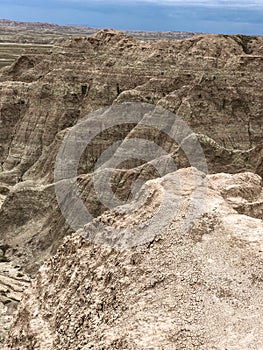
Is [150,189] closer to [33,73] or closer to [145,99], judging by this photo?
[145,99]

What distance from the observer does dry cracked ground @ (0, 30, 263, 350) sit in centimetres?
1348

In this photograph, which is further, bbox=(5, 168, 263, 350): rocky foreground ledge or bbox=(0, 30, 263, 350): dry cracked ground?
bbox=(0, 30, 263, 350): dry cracked ground

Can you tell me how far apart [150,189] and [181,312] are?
5.47m

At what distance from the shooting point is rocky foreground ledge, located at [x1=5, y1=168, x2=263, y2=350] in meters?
12.7

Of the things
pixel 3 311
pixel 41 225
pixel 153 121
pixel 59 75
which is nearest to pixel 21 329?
pixel 3 311

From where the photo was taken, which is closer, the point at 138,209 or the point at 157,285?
the point at 157,285

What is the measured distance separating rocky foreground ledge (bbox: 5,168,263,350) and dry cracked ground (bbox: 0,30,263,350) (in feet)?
0.12

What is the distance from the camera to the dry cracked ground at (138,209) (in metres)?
13.5

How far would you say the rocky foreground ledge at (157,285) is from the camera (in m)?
12.7

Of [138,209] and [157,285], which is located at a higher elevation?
[138,209]

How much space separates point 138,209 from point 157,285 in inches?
140

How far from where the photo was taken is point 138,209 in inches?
680

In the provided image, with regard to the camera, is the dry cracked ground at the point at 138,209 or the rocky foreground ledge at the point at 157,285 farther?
the dry cracked ground at the point at 138,209

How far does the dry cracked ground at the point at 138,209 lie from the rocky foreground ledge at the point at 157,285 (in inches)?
1.5
